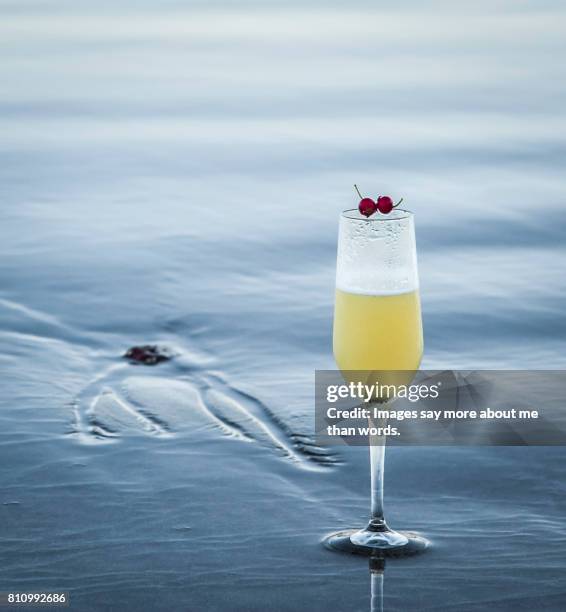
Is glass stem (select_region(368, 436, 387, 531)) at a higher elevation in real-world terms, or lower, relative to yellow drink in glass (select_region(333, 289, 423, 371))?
lower

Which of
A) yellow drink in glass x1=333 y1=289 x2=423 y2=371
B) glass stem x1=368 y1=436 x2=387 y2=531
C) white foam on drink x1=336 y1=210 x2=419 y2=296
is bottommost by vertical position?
glass stem x1=368 y1=436 x2=387 y2=531

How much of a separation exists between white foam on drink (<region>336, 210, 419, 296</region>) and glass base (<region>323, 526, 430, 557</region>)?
2.17 feet

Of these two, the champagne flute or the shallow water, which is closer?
the champagne flute

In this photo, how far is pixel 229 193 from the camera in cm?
787

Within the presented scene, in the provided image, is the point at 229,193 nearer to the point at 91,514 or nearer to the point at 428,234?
the point at 428,234

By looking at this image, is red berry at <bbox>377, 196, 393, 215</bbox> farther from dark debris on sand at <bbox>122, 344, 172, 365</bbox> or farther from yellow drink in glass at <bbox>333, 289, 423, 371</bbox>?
dark debris on sand at <bbox>122, 344, 172, 365</bbox>

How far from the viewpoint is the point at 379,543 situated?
307 centimetres

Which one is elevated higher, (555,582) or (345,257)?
(345,257)

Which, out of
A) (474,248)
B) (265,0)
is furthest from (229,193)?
(265,0)

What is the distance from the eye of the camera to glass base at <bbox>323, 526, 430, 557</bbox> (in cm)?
304

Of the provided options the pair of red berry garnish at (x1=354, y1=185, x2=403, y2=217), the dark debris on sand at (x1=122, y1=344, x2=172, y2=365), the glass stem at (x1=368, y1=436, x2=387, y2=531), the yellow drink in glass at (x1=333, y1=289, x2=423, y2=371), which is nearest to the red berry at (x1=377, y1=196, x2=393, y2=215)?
the pair of red berry garnish at (x1=354, y1=185, x2=403, y2=217)

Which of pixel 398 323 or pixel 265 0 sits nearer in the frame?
pixel 398 323

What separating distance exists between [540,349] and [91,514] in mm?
2323

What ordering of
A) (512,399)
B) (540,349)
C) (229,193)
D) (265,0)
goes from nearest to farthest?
(512,399) → (540,349) → (229,193) → (265,0)
